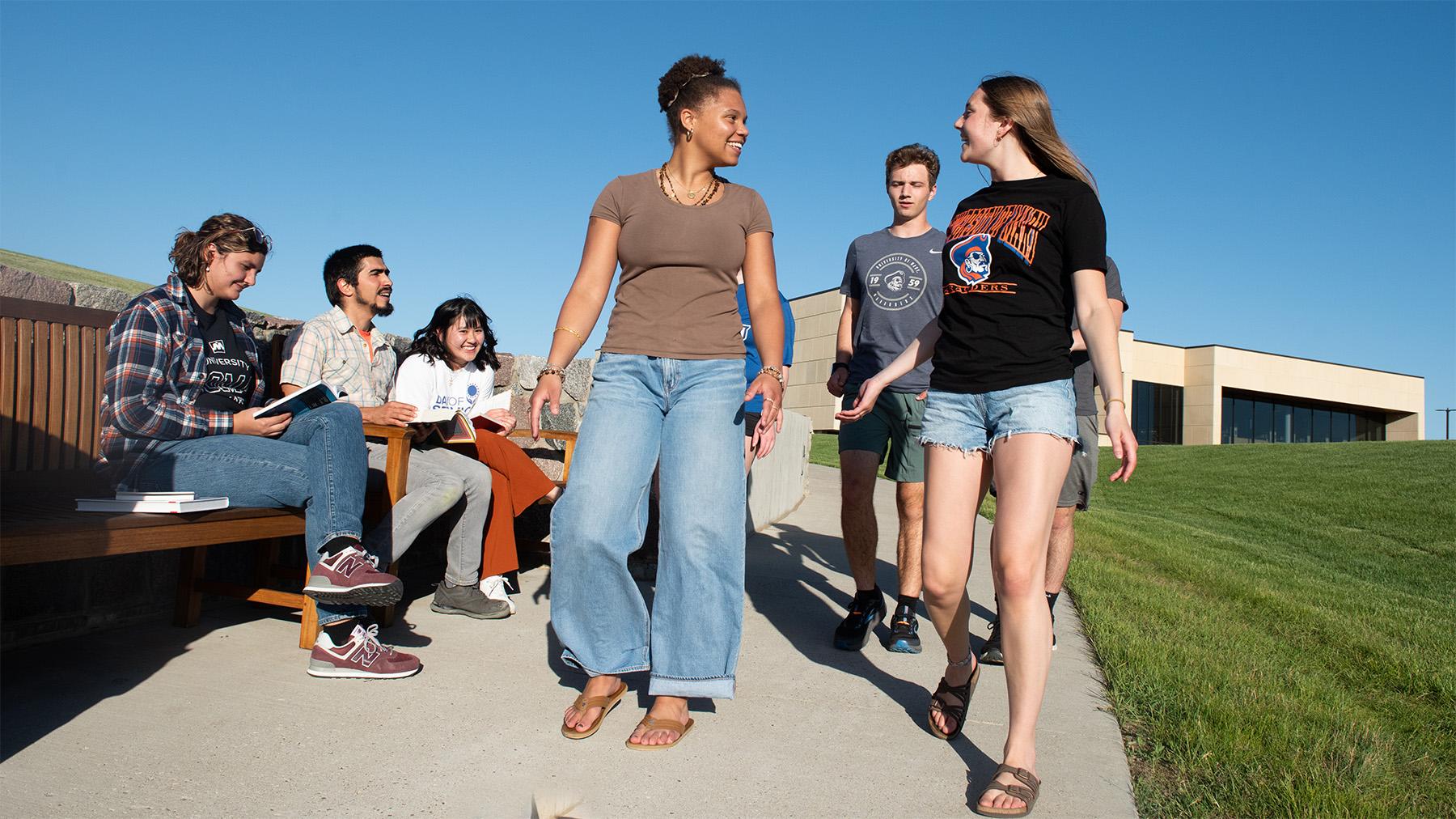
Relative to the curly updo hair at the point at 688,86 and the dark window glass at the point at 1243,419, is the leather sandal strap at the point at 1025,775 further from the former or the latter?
the dark window glass at the point at 1243,419

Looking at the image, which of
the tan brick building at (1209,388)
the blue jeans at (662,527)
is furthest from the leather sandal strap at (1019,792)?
the tan brick building at (1209,388)

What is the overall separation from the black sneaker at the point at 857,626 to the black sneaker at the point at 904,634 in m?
0.10

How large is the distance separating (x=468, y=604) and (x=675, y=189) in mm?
2118

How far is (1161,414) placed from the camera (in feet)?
140

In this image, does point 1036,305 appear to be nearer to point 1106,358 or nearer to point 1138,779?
point 1106,358

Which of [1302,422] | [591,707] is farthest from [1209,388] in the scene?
[591,707]

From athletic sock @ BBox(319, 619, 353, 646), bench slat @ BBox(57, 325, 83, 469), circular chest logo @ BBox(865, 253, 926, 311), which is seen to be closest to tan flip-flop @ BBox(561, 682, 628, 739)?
athletic sock @ BBox(319, 619, 353, 646)

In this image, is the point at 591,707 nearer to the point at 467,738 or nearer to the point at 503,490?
the point at 467,738

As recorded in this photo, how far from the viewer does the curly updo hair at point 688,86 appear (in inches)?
123

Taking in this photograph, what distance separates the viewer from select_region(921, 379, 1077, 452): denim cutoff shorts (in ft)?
8.74

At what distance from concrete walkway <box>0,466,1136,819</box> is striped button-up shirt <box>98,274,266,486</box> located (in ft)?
2.33

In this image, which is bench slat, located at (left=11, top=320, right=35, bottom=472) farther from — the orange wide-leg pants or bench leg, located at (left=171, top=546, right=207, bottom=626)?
the orange wide-leg pants

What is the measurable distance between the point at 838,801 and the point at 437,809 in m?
0.96

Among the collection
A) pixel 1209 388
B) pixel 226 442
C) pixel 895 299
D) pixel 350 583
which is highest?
pixel 1209 388
